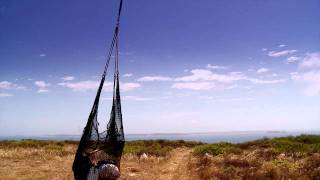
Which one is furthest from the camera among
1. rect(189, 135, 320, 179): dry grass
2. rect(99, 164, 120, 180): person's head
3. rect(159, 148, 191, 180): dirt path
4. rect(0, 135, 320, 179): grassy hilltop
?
rect(159, 148, 191, 180): dirt path

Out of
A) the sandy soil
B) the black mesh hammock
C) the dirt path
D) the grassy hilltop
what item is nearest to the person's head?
the black mesh hammock

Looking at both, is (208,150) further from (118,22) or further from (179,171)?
(118,22)

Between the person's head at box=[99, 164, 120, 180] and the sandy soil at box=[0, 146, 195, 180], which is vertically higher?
the person's head at box=[99, 164, 120, 180]

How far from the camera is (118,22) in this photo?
11.8 m

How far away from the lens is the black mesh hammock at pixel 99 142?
39.2ft

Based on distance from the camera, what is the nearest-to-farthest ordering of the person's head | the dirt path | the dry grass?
the person's head → the dry grass → the dirt path

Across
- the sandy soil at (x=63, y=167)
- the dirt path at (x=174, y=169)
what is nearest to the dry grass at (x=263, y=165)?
the dirt path at (x=174, y=169)

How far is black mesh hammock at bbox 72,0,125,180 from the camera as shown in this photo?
11.9 metres

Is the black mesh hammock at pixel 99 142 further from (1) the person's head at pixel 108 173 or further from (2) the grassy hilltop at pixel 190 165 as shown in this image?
(2) the grassy hilltop at pixel 190 165

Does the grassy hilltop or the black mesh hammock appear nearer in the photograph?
the black mesh hammock

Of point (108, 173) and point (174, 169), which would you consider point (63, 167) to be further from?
point (108, 173)

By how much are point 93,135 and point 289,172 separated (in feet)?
31.3

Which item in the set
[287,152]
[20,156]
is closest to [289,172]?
[287,152]

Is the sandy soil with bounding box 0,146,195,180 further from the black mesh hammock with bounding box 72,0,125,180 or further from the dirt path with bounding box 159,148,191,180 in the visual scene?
the black mesh hammock with bounding box 72,0,125,180
